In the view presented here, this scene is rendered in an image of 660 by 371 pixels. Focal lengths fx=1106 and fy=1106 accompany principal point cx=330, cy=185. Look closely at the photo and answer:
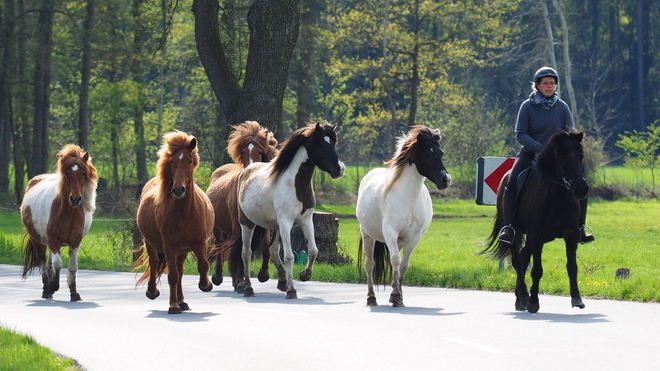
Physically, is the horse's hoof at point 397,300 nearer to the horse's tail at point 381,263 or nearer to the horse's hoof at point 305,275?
the horse's tail at point 381,263

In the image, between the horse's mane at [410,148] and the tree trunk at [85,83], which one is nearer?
the horse's mane at [410,148]

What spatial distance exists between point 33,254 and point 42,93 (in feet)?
99.6

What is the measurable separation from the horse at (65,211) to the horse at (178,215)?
161 centimetres

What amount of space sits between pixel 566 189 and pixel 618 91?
236 ft

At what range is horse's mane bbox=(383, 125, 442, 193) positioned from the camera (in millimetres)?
12820

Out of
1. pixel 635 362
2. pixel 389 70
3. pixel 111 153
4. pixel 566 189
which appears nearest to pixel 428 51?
pixel 389 70

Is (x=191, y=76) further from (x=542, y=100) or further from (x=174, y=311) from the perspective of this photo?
(x=542, y=100)

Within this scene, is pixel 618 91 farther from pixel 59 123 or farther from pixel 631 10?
pixel 59 123

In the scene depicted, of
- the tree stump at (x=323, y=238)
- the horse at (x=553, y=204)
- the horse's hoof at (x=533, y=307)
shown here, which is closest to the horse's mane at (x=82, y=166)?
the horse at (x=553, y=204)

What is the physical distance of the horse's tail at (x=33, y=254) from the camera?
1602cm

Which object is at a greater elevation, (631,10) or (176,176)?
(631,10)

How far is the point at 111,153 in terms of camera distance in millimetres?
53938

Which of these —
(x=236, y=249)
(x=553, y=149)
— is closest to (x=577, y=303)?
(x=553, y=149)

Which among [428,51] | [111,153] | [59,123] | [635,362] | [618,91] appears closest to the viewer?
[635,362]
